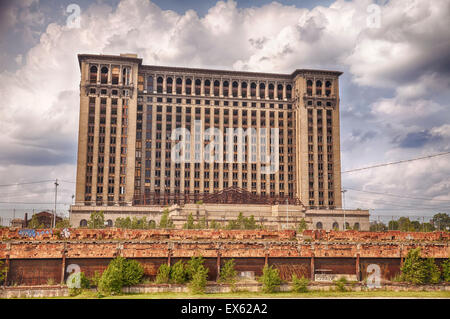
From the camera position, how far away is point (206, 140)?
12875 centimetres

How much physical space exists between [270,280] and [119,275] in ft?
44.9

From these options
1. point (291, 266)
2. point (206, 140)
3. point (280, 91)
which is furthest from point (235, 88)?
point (291, 266)

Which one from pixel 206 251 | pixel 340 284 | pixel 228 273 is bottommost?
pixel 340 284

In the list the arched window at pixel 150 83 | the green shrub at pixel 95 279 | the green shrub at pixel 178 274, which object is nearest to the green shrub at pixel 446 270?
the green shrub at pixel 178 274

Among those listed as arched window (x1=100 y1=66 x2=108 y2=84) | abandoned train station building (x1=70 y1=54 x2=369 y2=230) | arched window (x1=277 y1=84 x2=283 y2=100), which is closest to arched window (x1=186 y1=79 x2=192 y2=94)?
abandoned train station building (x1=70 y1=54 x2=369 y2=230)

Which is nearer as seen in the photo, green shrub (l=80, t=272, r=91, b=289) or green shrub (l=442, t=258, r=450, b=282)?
green shrub (l=80, t=272, r=91, b=289)

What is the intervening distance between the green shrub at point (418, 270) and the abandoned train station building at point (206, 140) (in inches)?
2723

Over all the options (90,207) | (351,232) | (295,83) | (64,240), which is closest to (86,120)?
(90,207)

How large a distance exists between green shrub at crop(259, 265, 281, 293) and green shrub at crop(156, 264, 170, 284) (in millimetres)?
8787

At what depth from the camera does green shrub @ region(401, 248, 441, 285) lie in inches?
1599

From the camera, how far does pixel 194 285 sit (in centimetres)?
3597

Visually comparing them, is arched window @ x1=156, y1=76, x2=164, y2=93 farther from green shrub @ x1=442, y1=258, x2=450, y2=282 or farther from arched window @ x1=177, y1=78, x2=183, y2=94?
green shrub @ x1=442, y1=258, x2=450, y2=282

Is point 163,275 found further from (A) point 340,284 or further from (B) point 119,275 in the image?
(A) point 340,284

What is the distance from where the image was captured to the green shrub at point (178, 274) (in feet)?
122
